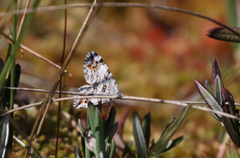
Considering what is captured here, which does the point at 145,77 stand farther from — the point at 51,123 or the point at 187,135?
the point at 51,123

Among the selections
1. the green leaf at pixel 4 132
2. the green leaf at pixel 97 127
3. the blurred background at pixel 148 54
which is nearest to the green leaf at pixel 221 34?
the green leaf at pixel 97 127

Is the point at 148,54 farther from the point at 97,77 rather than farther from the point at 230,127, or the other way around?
the point at 230,127

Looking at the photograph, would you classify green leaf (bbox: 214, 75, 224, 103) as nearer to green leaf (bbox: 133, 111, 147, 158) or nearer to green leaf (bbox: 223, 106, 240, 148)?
green leaf (bbox: 223, 106, 240, 148)

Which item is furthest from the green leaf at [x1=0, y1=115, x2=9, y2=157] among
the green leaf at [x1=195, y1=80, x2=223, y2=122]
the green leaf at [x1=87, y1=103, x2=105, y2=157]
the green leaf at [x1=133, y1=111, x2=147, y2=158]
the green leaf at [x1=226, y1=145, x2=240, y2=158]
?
the green leaf at [x1=226, y1=145, x2=240, y2=158]

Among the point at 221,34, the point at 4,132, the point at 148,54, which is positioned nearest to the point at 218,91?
the point at 221,34

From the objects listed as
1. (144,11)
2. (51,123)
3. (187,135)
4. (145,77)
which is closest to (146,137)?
(51,123)

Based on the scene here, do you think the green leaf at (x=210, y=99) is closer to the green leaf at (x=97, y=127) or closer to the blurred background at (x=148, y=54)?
the green leaf at (x=97, y=127)

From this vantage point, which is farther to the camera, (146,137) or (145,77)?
(145,77)
